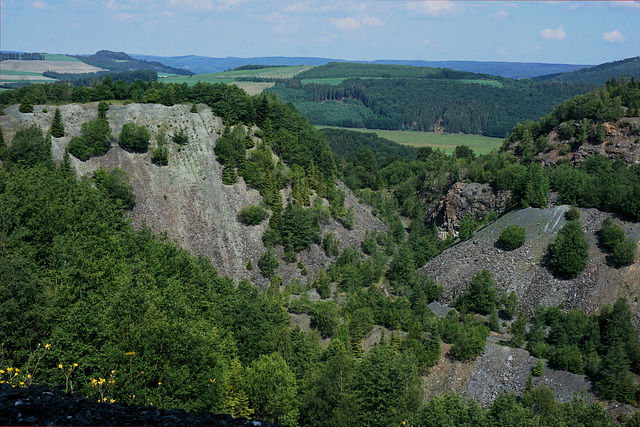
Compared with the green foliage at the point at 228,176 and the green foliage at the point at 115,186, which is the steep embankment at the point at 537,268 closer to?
the green foliage at the point at 228,176

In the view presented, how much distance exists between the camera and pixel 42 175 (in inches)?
2295

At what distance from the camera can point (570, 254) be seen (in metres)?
65.4

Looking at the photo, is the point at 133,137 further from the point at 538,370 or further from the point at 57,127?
the point at 538,370

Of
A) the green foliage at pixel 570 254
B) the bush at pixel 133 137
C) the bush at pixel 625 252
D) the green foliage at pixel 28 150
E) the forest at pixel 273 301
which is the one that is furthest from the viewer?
the bush at pixel 133 137

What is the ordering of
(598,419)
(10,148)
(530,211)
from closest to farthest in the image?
(598,419) < (10,148) < (530,211)

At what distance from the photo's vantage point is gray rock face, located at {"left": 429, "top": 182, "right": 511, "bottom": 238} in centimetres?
8888

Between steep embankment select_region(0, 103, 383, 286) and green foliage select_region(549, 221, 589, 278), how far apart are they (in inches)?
1259

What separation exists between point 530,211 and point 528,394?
127 ft

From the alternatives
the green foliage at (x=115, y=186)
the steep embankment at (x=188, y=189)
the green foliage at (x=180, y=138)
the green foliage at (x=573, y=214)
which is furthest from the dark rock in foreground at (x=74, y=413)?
the green foliage at (x=180, y=138)

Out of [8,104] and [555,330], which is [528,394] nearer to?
[555,330]

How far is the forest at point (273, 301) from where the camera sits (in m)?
27.2

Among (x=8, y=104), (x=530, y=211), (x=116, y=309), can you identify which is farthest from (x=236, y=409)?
(x=8, y=104)

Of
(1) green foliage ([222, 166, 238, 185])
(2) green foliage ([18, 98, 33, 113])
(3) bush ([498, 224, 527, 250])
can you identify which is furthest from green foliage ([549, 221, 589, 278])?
(2) green foliage ([18, 98, 33, 113])

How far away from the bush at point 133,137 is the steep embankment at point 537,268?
1851 inches
